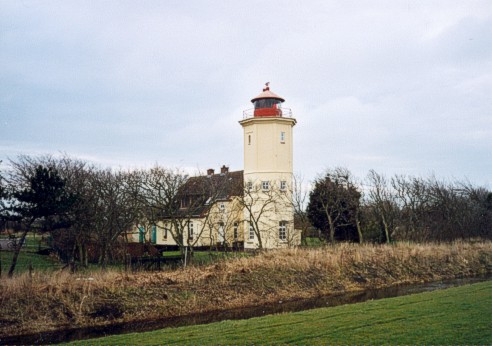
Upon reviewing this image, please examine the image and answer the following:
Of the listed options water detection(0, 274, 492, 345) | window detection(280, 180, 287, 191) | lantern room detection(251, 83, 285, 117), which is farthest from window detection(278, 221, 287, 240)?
water detection(0, 274, 492, 345)

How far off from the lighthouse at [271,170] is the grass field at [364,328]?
19853mm

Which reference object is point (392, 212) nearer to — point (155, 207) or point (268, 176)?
point (268, 176)

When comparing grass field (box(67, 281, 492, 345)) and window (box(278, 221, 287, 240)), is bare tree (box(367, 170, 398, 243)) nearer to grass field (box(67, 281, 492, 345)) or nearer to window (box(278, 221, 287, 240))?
window (box(278, 221, 287, 240))

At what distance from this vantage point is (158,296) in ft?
51.4

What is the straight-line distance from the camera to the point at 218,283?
17.3 m

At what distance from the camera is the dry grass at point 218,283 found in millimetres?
13688

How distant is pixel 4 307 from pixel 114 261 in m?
9.03

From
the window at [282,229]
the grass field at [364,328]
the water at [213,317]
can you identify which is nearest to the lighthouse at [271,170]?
the window at [282,229]

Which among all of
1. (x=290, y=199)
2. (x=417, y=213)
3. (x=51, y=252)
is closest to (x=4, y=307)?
(x=51, y=252)

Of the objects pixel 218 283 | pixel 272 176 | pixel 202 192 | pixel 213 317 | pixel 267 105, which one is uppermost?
pixel 267 105

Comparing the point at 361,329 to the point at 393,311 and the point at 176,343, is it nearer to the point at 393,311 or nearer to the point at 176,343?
the point at 393,311

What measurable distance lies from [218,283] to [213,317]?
10.1ft

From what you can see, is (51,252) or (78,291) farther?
(51,252)

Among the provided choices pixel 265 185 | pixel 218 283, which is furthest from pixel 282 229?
pixel 218 283
